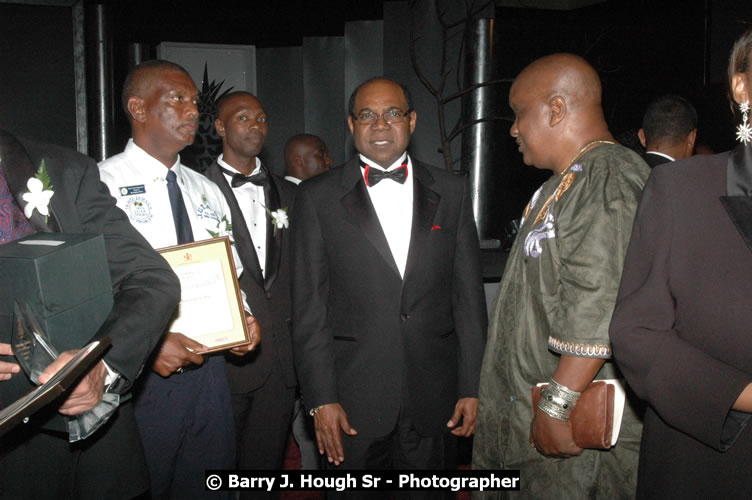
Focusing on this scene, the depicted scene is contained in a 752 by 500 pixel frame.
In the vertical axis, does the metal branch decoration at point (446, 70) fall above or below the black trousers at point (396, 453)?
above

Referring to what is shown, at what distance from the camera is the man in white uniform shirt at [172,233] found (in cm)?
258

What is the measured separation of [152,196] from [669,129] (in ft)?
10.6

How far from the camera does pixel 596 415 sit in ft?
6.04

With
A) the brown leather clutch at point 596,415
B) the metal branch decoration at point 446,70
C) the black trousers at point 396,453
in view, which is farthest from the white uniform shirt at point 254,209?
the metal branch decoration at point 446,70

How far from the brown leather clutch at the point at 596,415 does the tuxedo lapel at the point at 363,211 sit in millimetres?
947

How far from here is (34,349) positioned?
4.60ft

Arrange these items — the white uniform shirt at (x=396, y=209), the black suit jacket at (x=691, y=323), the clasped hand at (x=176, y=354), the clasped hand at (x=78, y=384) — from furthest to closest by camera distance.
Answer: the white uniform shirt at (x=396, y=209) → the clasped hand at (x=176, y=354) → the clasped hand at (x=78, y=384) → the black suit jacket at (x=691, y=323)

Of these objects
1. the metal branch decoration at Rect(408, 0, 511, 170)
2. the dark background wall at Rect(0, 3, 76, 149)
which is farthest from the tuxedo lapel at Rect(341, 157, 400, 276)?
the metal branch decoration at Rect(408, 0, 511, 170)

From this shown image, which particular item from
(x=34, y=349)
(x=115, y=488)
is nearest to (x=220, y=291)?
(x=115, y=488)

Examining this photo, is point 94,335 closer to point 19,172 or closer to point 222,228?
point 19,172

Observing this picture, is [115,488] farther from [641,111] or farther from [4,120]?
[641,111]

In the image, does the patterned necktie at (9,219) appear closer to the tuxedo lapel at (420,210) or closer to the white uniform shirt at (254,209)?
the tuxedo lapel at (420,210)

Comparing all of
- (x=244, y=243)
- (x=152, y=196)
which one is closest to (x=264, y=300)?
(x=244, y=243)

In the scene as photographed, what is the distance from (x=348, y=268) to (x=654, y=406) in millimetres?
1432
